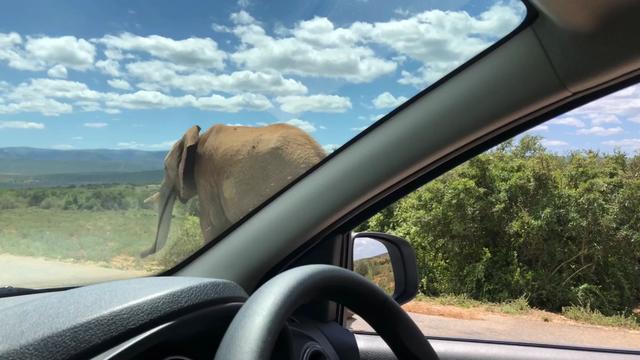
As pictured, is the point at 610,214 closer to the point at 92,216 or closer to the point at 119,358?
the point at 92,216

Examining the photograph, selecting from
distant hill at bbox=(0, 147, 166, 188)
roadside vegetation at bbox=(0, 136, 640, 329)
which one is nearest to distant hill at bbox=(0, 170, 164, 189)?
distant hill at bbox=(0, 147, 166, 188)

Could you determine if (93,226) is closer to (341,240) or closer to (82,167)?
(82,167)

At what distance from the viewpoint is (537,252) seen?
3174 millimetres

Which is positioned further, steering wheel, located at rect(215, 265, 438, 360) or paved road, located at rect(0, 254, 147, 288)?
paved road, located at rect(0, 254, 147, 288)

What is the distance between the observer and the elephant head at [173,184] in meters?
2.33

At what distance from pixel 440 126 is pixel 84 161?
1214mm

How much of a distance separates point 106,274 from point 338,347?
83 centimetres

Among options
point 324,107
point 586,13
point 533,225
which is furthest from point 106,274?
point 533,225

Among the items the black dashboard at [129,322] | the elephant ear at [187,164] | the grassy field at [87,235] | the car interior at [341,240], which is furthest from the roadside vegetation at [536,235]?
the black dashboard at [129,322]

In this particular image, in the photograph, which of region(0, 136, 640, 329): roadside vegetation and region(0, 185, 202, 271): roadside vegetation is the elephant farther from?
region(0, 136, 640, 329): roadside vegetation

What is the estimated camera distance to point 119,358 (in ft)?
3.95

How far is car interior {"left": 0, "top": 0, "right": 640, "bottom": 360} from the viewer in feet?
4.12

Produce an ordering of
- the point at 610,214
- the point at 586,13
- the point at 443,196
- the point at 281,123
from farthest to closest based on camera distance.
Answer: the point at 610,214, the point at 443,196, the point at 281,123, the point at 586,13

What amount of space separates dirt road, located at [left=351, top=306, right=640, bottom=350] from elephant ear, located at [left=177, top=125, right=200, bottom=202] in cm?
107
